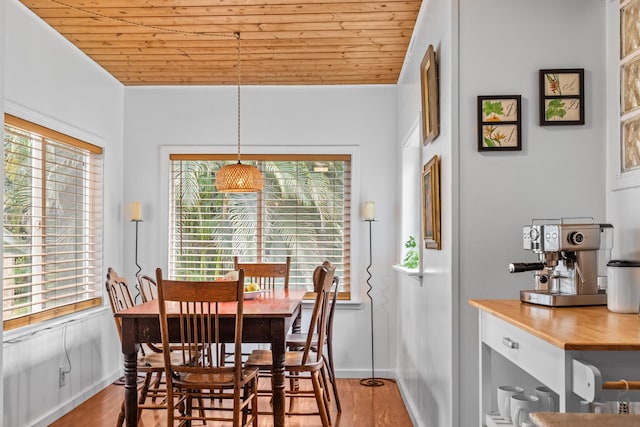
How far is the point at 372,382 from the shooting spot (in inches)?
209

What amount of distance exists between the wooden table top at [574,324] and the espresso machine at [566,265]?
0.04 metres

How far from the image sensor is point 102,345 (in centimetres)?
509

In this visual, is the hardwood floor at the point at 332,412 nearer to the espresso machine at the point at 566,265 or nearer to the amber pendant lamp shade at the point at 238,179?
the amber pendant lamp shade at the point at 238,179

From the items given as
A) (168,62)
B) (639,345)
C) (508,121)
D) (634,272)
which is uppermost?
(168,62)

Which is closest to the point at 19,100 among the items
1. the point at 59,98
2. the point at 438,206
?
the point at 59,98

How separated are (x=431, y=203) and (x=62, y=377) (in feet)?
9.15

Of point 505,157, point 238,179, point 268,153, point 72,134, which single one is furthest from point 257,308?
point 268,153

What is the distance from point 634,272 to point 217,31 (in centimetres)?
300

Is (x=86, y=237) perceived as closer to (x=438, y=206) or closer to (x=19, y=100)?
(x=19, y=100)

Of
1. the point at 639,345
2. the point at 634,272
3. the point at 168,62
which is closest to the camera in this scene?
the point at 639,345

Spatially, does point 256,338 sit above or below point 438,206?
below

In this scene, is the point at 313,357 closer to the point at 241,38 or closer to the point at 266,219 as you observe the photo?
the point at 266,219

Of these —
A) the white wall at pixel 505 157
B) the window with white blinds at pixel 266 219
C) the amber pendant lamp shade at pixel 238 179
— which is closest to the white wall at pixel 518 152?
the white wall at pixel 505 157

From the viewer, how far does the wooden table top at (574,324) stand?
5.06 feet
